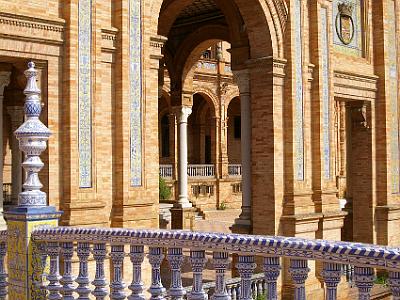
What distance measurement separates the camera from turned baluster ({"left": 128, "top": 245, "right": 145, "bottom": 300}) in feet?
16.1

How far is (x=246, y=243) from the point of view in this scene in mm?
4320

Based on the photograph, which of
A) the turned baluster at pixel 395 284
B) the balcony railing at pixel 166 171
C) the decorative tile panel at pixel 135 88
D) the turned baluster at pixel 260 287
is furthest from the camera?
the balcony railing at pixel 166 171

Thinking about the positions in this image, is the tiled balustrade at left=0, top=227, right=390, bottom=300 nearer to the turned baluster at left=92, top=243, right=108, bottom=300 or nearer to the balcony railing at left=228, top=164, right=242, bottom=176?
the turned baluster at left=92, top=243, right=108, bottom=300

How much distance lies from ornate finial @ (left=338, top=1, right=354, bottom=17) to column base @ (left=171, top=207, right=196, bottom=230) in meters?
8.15

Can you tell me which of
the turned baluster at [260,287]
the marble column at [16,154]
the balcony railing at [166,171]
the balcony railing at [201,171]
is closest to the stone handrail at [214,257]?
the turned baluster at [260,287]

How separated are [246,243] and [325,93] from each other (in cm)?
1007

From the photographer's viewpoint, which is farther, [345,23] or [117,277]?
[345,23]

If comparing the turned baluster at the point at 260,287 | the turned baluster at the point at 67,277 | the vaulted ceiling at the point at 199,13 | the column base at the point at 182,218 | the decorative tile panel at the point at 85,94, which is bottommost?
the turned baluster at the point at 260,287

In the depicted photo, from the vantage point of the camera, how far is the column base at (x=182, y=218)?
770 inches

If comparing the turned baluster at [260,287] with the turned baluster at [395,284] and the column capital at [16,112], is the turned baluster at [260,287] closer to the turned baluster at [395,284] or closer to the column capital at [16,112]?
the column capital at [16,112]

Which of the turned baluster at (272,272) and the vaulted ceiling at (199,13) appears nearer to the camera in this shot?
the turned baluster at (272,272)

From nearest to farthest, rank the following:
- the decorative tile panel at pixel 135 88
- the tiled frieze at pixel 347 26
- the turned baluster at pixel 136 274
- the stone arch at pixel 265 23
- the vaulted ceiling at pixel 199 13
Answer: the turned baluster at pixel 136 274 < the decorative tile panel at pixel 135 88 < the stone arch at pixel 265 23 < the tiled frieze at pixel 347 26 < the vaulted ceiling at pixel 199 13

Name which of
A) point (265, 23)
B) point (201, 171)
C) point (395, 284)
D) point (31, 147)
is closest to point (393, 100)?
point (265, 23)

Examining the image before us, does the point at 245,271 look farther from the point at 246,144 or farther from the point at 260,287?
the point at 246,144
